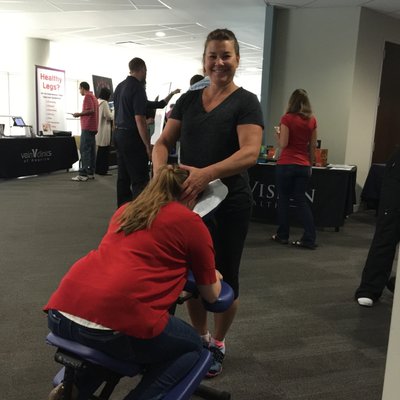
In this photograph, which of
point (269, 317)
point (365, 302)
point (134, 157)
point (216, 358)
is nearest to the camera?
point (216, 358)

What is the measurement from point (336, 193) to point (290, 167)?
865 millimetres

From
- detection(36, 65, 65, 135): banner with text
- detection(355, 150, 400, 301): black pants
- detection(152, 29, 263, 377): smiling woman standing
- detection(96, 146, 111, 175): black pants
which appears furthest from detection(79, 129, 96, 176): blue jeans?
detection(152, 29, 263, 377): smiling woman standing

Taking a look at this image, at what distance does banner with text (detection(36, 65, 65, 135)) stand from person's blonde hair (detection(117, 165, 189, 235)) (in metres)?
8.17

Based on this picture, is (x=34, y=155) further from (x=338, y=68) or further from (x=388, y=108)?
(x=388, y=108)

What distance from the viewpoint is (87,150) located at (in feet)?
23.0

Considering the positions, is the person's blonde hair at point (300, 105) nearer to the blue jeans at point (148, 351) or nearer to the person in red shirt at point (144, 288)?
the person in red shirt at point (144, 288)

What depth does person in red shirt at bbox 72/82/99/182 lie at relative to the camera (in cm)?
692

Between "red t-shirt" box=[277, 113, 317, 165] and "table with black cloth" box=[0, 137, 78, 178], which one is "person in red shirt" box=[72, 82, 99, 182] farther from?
"red t-shirt" box=[277, 113, 317, 165]

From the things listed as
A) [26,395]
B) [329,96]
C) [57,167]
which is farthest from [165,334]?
[57,167]

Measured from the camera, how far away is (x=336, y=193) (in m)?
4.34

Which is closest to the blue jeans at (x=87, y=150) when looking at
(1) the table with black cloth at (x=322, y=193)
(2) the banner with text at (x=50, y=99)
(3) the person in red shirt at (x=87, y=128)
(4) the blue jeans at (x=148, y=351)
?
(3) the person in red shirt at (x=87, y=128)

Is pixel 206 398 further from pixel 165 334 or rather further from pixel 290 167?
pixel 290 167

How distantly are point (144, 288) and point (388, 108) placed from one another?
5390 mm

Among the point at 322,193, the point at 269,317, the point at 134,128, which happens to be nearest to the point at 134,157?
the point at 134,128
